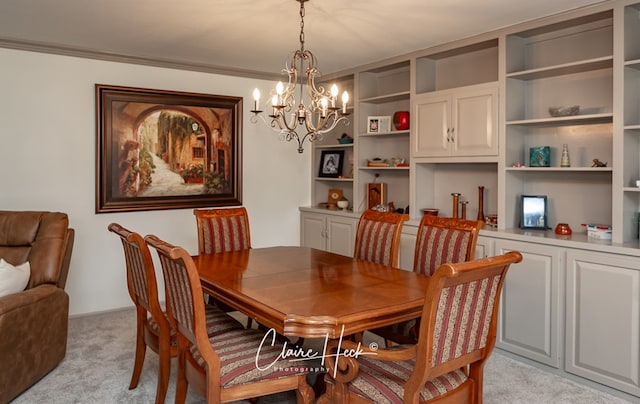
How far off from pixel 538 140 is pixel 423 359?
2.65 metres

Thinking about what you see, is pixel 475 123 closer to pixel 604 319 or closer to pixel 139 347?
pixel 604 319

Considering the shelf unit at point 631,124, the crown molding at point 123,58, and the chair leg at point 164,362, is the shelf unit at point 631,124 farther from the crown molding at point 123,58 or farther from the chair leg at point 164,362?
the crown molding at point 123,58

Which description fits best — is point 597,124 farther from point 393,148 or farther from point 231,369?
point 231,369

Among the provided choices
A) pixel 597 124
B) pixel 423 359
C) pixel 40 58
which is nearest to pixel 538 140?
pixel 597 124

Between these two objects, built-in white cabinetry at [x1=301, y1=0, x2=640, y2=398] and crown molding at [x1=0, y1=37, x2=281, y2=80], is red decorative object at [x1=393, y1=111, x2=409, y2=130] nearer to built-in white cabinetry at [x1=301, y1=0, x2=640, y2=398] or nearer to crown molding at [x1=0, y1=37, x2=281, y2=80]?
built-in white cabinetry at [x1=301, y1=0, x2=640, y2=398]

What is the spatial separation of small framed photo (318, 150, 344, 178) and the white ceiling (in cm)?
122

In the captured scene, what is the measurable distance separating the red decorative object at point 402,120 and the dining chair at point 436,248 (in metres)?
1.63

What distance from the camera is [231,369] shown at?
83.2 inches

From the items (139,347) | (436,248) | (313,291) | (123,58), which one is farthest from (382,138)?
(139,347)

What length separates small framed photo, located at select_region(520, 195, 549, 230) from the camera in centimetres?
370

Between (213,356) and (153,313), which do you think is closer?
(213,356)

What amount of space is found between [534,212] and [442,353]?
89.1 inches

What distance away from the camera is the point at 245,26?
3592 mm

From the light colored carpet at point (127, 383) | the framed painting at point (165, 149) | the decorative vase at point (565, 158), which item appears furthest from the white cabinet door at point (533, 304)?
the framed painting at point (165, 149)
